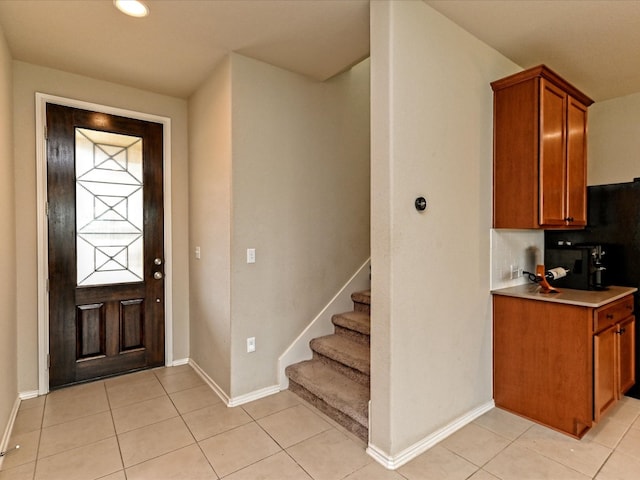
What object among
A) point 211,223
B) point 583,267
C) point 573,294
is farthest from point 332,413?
point 583,267

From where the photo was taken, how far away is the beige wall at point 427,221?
1902mm

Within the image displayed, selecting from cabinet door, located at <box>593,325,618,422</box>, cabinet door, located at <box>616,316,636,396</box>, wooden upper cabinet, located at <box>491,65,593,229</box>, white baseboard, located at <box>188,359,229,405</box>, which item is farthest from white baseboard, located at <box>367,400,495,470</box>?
wooden upper cabinet, located at <box>491,65,593,229</box>

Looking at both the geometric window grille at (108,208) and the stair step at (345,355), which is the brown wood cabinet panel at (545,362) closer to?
the stair step at (345,355)

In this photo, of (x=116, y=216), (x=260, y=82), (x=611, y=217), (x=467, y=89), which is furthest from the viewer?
(x=116, y=216)

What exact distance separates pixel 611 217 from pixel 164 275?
396 cm

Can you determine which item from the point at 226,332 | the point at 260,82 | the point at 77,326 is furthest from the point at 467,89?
the point at 77,326

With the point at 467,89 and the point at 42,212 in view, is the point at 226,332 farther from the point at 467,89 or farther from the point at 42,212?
the point at 467,89

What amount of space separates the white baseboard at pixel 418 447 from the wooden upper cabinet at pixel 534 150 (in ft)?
4.40

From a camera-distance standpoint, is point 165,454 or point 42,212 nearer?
point 165,454

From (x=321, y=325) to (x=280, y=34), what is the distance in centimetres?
225

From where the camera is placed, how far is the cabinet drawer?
7.04 feet

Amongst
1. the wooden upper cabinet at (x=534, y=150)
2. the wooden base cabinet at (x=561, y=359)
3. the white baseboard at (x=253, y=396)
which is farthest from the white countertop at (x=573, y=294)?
the white baseboard at (x=253, y=396)

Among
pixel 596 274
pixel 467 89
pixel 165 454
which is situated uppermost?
pixel 467 89

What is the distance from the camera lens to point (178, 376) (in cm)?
315
